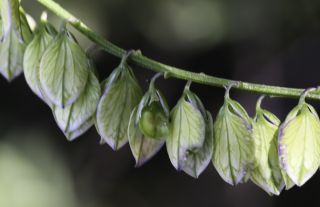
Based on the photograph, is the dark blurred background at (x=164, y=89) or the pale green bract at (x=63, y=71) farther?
the dark blurred background at (x=164, y=89)

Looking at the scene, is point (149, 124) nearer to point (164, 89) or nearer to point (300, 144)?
point (300, 144)

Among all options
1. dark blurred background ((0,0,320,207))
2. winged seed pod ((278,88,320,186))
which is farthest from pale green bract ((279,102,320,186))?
dark blurred background ((0,0,320,207))

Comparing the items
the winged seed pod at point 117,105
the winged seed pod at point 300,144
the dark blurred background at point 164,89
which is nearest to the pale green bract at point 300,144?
the winged seed pod at point 300,144

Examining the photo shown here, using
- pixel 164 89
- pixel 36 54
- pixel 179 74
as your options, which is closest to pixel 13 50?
pixel 36 54

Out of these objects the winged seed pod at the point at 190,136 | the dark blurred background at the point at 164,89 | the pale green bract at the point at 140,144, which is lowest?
the dark blurred background at the point at 164,89

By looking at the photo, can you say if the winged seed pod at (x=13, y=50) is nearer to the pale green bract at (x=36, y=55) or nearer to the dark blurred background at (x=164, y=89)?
the pale green bract at (x=36, y=55)

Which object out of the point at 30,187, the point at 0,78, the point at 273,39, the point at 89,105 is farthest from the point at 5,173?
the point at 89,105

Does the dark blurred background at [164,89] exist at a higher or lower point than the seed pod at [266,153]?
lower

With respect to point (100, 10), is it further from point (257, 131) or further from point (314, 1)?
point (257, 131)
